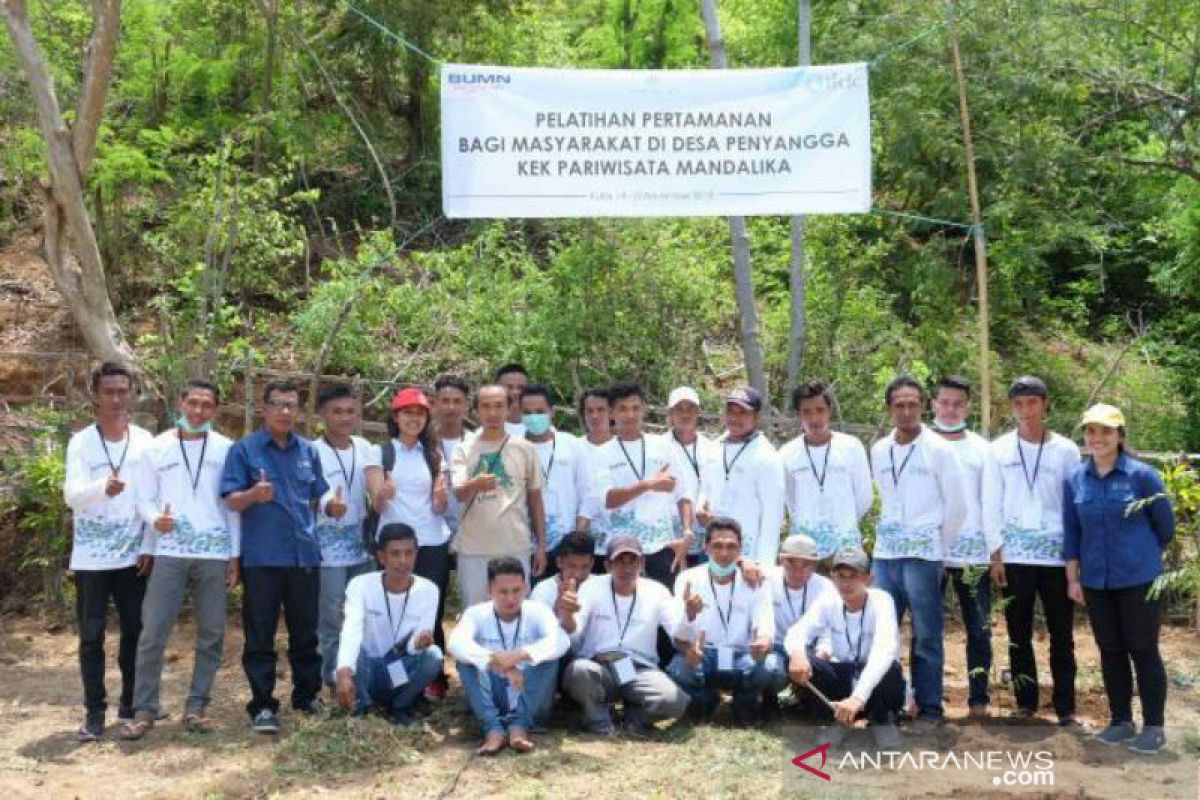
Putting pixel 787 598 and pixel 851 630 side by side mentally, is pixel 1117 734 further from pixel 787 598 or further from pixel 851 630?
pixel 787 598

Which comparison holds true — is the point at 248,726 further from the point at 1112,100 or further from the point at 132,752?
the point at 1112,100

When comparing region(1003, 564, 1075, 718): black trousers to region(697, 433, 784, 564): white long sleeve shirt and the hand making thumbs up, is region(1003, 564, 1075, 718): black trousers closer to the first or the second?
region(697, 433, 784, 564): white long sleeve shirt

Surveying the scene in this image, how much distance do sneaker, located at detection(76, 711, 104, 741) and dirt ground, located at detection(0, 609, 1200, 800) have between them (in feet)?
0.17

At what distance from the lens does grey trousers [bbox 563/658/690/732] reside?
6.32 metres

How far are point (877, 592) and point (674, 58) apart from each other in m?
9.65

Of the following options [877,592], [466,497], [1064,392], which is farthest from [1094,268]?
[466,497]

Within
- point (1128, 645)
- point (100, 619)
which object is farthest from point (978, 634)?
point (100, 619)

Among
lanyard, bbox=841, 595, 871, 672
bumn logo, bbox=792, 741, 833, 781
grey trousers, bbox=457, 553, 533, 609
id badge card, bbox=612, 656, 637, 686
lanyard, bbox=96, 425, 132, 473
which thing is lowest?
bumn logo, bbox=792, 741, 833, 781

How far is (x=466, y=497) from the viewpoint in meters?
6.57

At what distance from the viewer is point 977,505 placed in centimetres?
657

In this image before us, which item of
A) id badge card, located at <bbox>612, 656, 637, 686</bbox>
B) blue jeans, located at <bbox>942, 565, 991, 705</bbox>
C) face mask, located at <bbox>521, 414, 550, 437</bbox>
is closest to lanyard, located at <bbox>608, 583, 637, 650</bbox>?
id badge card, located at <bbox>612, 656, 637, 686</bbox>

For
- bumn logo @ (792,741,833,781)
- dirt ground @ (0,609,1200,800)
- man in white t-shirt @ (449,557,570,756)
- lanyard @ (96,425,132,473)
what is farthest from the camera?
lanyard @ (96,425,132,473)

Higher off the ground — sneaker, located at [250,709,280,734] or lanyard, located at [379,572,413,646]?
lanyard, located at [379,572,413,646]

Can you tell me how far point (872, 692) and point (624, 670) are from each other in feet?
3.76
